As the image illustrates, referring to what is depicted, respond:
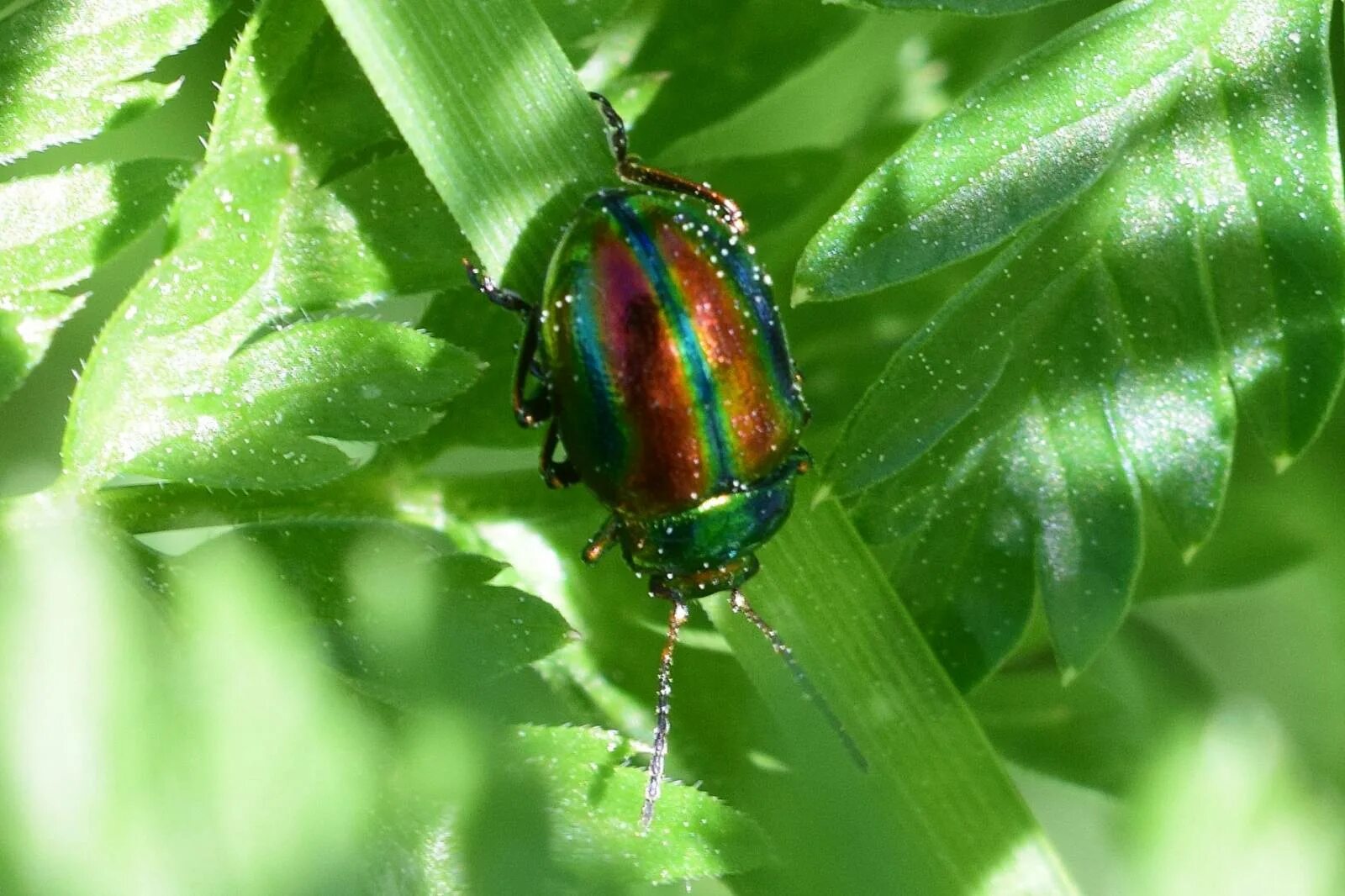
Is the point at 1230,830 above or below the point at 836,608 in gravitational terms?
below

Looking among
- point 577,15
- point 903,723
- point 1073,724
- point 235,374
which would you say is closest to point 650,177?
point 577,15

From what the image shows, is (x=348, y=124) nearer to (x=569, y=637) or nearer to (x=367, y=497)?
(x=367, y=497)

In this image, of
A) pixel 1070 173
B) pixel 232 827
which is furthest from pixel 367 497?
pixel 1070 173

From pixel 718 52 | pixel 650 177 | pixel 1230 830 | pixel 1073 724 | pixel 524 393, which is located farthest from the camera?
pixel 1073 724

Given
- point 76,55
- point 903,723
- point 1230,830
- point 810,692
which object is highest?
point 76,55

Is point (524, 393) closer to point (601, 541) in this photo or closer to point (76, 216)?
point (601, 541)

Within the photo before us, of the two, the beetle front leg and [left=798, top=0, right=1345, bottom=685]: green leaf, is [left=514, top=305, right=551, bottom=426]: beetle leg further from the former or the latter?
[left=798, top=0, right=1345, bottom=685]: green leaf

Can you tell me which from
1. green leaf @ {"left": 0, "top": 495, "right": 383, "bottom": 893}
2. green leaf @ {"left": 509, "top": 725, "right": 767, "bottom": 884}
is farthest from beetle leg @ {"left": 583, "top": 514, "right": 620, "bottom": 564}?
green leaf @ {"left": 0, "top": 495, "right": 383, "bottom": 893}
